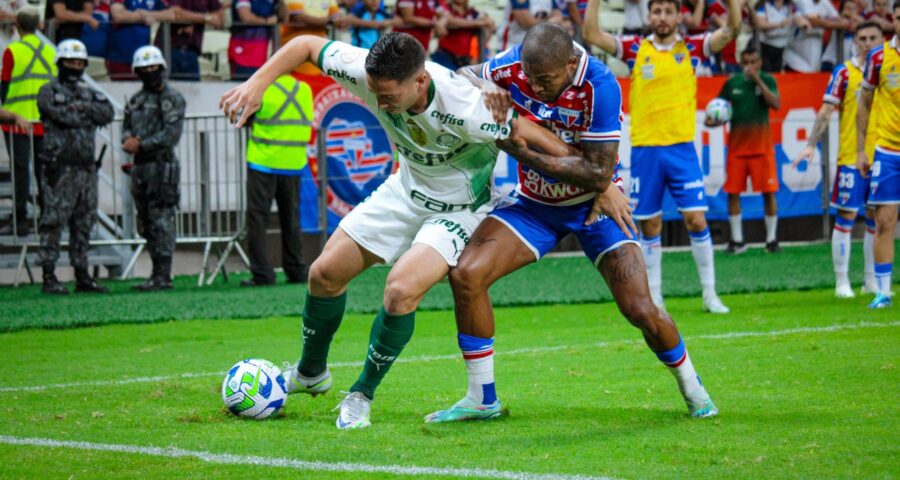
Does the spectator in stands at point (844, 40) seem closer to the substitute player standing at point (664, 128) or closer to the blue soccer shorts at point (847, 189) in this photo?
the blue soccer shorts at point (847, 189)

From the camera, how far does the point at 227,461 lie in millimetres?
5438

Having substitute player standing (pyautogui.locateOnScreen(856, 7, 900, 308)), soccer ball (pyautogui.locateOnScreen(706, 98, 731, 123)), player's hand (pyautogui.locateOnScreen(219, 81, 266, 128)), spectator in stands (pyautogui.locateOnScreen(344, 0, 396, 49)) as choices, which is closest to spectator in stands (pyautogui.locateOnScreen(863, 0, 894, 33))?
soccer ball (pyautogui.locateOnScreen(706, 98, 731, 123))

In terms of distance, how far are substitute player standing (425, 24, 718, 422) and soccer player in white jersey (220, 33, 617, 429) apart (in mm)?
152

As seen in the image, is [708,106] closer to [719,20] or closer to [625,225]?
[719,20]

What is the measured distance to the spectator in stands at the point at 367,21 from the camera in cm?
1697

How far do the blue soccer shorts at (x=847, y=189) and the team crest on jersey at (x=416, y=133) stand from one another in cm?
707

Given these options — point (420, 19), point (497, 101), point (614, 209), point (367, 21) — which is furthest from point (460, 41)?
point (497, 101)

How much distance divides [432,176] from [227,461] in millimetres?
1954

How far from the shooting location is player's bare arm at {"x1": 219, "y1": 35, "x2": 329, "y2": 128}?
606 cm

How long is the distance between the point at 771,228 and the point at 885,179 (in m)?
7.13

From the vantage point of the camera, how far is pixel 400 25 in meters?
17.5

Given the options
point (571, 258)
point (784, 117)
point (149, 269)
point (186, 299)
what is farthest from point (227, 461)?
point (784, 117)

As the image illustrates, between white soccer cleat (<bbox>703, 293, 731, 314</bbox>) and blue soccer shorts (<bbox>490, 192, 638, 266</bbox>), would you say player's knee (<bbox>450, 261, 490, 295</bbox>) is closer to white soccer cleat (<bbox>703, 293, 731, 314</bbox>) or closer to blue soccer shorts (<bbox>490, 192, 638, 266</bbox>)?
blue soccer shorts (<bbox>490, 192, 638, 266</bbox>)

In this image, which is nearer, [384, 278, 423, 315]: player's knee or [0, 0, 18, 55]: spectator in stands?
[384, 278, 423, 315]: player's knee
